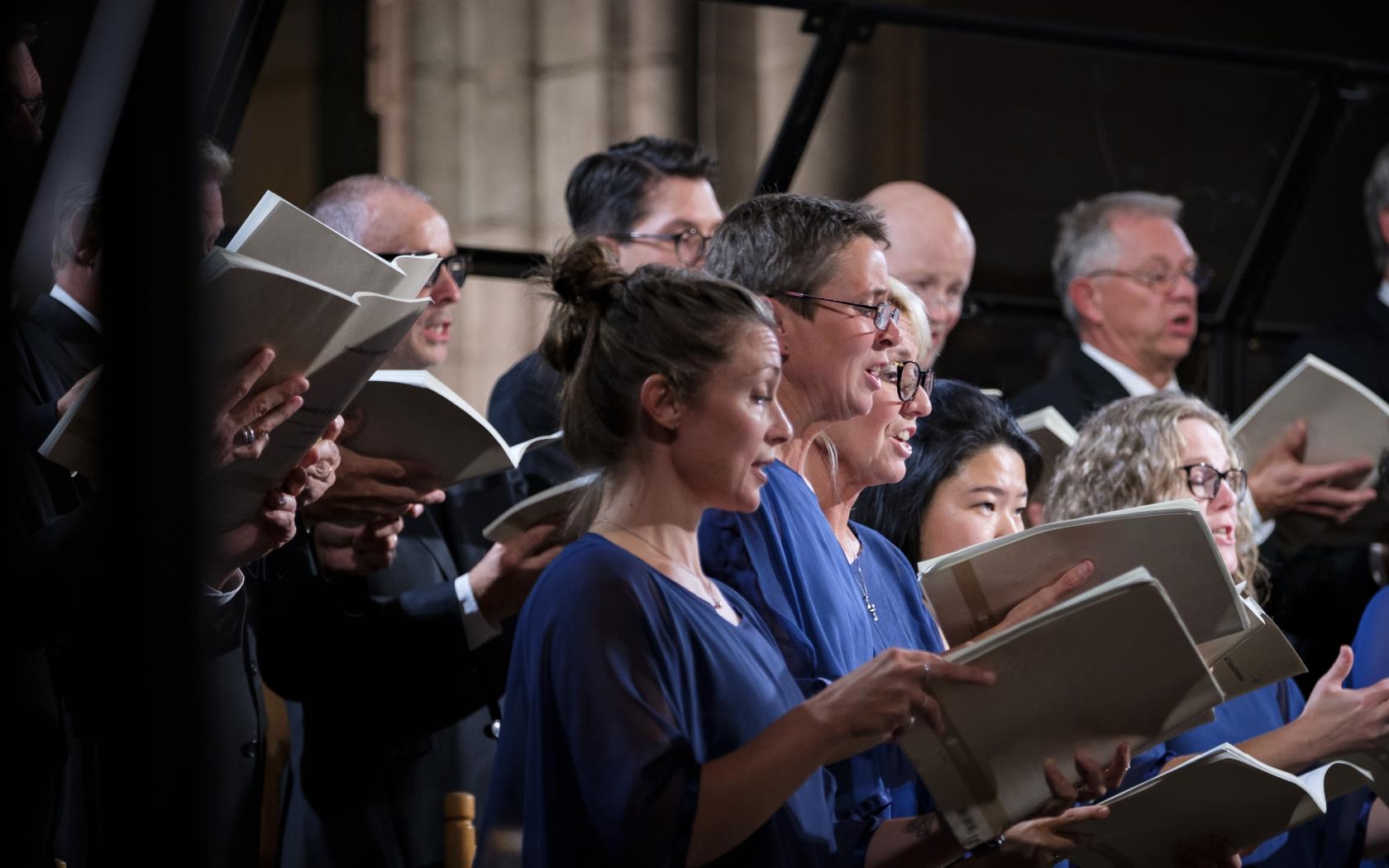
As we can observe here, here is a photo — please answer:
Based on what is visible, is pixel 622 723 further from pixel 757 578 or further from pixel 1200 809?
pixel 1200 809

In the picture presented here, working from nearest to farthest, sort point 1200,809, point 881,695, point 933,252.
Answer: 1. point 881,695
2. point 1200,809
3. point 933,252

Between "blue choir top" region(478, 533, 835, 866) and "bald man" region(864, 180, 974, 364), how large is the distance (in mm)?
2280

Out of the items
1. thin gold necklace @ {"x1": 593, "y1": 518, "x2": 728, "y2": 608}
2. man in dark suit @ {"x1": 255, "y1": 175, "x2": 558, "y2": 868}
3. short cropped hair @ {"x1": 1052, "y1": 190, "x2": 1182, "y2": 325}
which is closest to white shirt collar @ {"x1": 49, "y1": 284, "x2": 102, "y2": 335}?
man in dark suit @ {"x1": 255, "y1": 175, "x2": 558, "y2": 868}

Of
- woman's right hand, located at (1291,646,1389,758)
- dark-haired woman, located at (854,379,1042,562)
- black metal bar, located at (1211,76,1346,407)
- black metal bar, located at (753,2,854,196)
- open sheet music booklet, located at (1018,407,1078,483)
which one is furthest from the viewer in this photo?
black metal bar, located at (1211,76,1346,407)

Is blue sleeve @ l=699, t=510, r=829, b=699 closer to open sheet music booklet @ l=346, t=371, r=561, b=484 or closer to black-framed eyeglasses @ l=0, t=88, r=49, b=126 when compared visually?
open sheet music booklet @ l=346, t=371, r=561, b=484

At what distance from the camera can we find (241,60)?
12.7 ft

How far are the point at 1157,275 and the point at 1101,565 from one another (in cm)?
257

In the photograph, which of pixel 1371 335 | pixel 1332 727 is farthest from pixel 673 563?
pixel 1371 335

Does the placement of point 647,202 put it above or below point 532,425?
above

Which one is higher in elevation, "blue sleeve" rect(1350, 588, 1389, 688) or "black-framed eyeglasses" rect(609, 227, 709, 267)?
"black-framed eyeglasses" rect(609, 227, 709, 267)

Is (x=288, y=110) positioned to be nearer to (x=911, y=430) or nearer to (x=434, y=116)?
(x=434, y=116)

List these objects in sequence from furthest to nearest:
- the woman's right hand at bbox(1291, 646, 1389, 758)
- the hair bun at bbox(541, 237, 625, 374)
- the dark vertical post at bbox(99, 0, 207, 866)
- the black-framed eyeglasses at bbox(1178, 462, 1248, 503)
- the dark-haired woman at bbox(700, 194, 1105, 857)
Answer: the black-framed eyeglasses at bbox(1178, 462, 1248, 503) < the woman's right hand at bbox(1291, 646, 1389, 758) < the dark-haired woman at bbox(700, 194, 1105, 857) < the hair bun at bbox(541, 237, 625, 374) < the dark vertical post at bbox(99, 0, 207, 866)

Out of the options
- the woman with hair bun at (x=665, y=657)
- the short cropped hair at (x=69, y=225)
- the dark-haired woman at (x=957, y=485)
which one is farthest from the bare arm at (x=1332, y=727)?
the short cropped hair at (x=69, y=225)

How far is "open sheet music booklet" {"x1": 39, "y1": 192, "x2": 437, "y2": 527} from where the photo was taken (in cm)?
192
